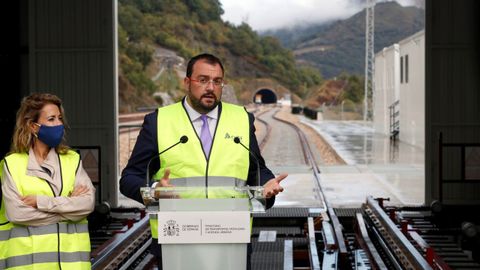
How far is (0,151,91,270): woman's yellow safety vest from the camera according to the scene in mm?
3771

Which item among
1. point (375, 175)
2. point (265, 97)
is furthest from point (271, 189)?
point (265, 97)

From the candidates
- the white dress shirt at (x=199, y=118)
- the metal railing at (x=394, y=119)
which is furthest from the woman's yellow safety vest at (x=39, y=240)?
the metal railing at (x=394, y=119)

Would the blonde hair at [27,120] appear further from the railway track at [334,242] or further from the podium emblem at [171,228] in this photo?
the railway track at [334,242]

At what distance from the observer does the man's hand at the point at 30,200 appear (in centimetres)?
372

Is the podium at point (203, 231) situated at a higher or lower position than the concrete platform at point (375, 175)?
higher

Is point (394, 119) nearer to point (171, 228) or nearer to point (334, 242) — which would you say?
point (334, 242)

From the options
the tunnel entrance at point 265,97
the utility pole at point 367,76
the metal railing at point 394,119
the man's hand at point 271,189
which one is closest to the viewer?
the man's hand at point 271,189

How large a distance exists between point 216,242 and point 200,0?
3265 inches

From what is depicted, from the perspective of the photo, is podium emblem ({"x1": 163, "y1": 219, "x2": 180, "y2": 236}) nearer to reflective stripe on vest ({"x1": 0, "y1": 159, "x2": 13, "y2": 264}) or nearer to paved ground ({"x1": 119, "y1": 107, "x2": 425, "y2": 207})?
reflective stripe on vest ({"x1": 0, "y1": 159, "x2": 13, "y2": 264})

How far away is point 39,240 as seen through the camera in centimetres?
379

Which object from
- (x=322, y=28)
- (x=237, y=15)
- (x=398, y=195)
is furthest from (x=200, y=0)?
(x=398, y=195)

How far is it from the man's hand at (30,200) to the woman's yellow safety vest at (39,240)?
4 centimetres

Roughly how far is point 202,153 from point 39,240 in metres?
0.79

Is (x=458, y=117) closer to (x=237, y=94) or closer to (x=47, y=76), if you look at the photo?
(x=47, y=76)
